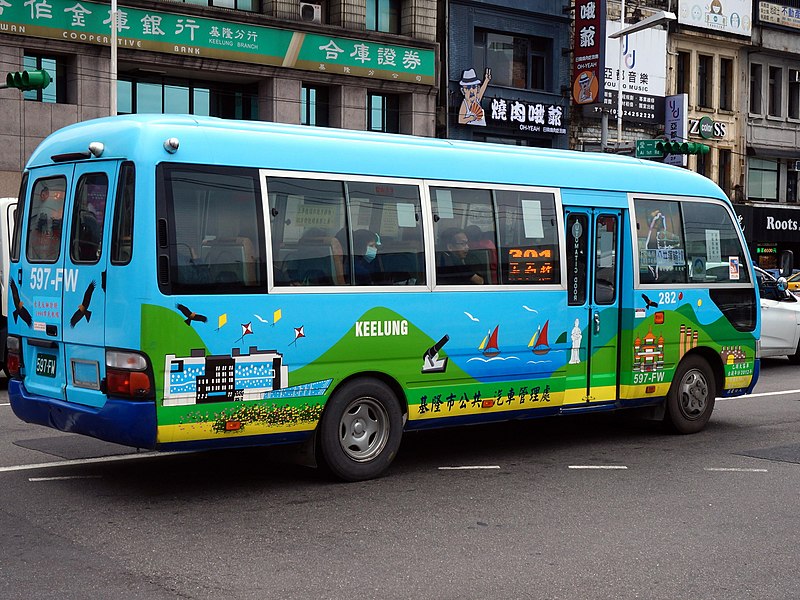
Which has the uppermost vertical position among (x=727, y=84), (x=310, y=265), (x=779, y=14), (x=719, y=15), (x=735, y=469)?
(x=779, y=14)

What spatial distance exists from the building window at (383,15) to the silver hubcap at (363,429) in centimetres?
2401

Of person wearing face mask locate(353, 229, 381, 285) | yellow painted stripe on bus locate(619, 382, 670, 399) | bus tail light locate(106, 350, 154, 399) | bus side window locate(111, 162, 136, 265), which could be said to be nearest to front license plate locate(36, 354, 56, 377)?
bus tail light locate(106, 350, 154, 399)

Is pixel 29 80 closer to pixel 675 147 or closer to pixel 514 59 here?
pixel 675 147

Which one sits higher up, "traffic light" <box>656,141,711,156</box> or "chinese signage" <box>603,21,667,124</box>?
"chinese signage" <box>603,21,667,124</box>

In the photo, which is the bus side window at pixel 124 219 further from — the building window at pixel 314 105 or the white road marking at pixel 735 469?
the building window at pixel 314 105

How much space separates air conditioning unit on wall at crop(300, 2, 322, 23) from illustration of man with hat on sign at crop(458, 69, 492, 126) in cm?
532

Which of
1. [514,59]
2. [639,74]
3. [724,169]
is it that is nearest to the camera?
[514,59]

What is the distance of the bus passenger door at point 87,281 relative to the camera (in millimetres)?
8078

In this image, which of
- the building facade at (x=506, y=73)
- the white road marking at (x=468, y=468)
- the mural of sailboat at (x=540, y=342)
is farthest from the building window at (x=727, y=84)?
the white road marking at (x=468, y=468)

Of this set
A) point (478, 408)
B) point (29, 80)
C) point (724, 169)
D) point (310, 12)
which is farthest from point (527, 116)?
point (478, 408)

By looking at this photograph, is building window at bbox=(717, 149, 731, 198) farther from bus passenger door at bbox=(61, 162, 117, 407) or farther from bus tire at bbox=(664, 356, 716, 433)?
bus passenger door at bbox=(61, 162, 117, 407)

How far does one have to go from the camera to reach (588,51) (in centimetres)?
3656

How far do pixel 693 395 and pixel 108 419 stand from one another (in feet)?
20.9

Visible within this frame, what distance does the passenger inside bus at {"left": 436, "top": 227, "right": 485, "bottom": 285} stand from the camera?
31.3 feet
